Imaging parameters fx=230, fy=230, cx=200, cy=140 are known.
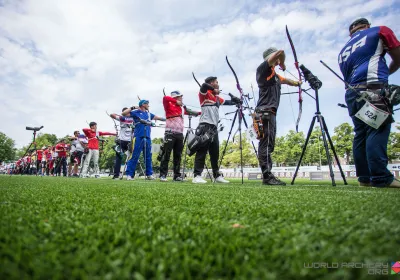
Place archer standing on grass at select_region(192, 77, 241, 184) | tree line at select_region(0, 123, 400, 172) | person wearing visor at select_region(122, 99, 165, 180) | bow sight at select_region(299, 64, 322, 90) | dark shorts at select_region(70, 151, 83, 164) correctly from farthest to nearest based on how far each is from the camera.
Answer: tree line at select_region(0, 123, 400, 172) < dark shorts at select_region(70, 151, 83, 164) < person wearing visor at select_region(122, 99, 165, 180) < archer standing on grass at select_region(192, 77, 241, 184) < bow sight at select_region(299, 64, 322, 90)

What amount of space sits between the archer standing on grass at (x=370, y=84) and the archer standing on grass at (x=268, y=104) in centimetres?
103

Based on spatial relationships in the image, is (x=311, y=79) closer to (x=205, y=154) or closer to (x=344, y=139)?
(x=205, y=154)

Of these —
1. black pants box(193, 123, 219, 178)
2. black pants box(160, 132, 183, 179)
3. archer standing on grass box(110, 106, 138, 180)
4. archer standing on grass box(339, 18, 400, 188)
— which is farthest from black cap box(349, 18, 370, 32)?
archer standing on grass box(110, 106, 138, 180)

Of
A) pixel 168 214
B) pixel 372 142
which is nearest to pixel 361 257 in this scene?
pixel 168 214

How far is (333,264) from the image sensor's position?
→ 1.91 feet

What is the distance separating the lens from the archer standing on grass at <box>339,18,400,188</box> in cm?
295

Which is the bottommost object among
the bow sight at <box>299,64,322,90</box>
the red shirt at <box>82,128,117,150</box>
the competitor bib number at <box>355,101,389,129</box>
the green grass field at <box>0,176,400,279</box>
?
the green grass field at <box>0,176,400,279</box>

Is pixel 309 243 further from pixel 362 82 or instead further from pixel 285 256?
pixel 362 82

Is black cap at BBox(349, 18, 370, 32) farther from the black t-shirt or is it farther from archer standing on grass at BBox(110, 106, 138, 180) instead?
archer standing on grass at BBox(110, 106, 138, 180)

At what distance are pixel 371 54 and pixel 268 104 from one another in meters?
1.55

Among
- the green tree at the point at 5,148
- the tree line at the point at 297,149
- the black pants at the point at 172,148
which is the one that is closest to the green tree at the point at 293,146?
the tree line at the point at 297,149

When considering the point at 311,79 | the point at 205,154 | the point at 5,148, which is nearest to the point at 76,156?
the point at 205,154

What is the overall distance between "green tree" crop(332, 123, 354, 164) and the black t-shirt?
38.1 metres

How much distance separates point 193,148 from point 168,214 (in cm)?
377
